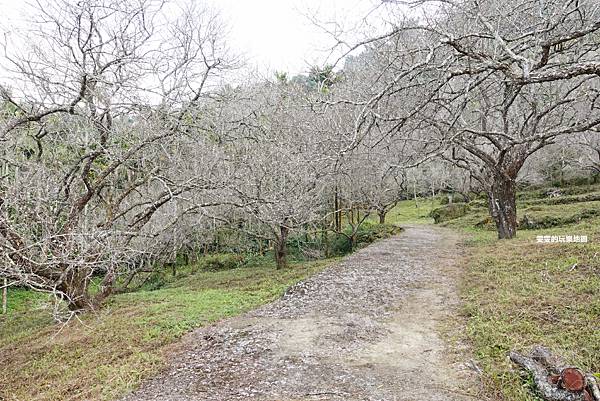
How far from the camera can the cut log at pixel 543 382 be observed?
3455mm

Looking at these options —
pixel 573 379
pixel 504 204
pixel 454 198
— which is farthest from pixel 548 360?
pixel 454 198

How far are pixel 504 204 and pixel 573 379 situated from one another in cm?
1004

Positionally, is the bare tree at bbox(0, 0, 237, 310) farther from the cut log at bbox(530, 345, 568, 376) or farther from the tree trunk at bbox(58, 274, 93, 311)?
the cut log at bbox(530, 345, 568, 376)

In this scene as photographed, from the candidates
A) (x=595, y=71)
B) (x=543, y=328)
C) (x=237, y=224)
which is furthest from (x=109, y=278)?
(x=595, y=71)

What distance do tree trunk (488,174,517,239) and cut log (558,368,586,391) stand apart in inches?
381

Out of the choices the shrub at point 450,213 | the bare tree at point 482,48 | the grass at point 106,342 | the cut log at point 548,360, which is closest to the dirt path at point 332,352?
the grass at point 106,342

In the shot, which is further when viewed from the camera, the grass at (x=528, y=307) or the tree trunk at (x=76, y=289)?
the tree trunk at (x=76, y=289)

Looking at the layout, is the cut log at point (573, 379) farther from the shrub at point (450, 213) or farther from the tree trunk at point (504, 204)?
the shrub at point (450, 213)

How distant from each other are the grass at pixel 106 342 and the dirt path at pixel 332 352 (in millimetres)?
395

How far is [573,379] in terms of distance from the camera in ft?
11.4

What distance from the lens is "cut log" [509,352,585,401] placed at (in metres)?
3.46

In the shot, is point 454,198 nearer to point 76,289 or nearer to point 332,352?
point 76,289

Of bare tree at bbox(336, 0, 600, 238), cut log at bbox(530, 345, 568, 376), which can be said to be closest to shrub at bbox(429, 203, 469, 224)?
bare tree at bbox(336, 0, 600, 238)

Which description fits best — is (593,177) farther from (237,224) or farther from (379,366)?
(379,366)
